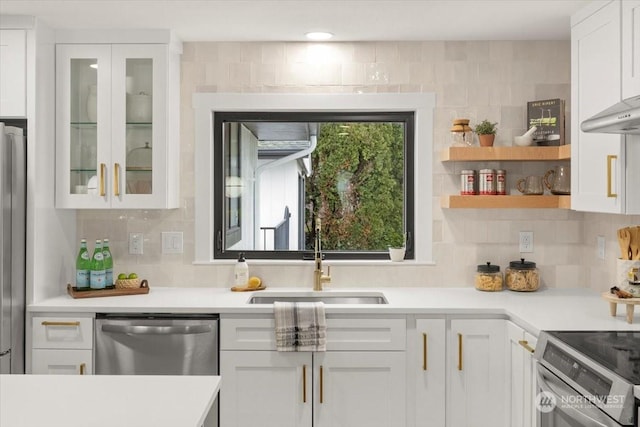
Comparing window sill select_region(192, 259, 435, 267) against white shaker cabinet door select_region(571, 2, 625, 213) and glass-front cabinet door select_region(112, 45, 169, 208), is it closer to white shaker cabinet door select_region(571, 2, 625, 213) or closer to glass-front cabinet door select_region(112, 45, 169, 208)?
glass-front cabinet door select_region(112, 45, 169, 208)

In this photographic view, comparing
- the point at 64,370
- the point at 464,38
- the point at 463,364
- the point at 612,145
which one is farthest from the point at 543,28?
the point at 64,370

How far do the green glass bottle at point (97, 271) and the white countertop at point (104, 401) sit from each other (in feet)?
4.76

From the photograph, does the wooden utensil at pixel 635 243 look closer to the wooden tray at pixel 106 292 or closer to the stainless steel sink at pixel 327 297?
the stainless steel sink at pixel 327 297

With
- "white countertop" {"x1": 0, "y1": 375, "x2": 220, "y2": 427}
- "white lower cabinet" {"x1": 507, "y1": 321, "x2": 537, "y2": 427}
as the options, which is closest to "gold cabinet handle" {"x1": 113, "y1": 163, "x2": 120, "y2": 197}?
"white countertop" {"x1": 0, "y1": 375, "x2": 220, "y2": 427}

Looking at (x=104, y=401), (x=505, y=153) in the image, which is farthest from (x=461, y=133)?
(x=104, y=401)

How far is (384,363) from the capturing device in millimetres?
2896

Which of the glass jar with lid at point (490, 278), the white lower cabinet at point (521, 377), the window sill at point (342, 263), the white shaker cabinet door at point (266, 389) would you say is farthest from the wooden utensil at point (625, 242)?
the white shaker cabinet door at point (266, 389)

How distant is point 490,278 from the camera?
10.9 ft

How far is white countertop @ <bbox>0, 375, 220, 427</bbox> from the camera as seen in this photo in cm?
142

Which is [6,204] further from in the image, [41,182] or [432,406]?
[432,406]

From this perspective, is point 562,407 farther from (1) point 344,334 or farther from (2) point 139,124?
(2) point 139,124

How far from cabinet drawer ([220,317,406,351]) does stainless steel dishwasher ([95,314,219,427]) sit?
9 cm

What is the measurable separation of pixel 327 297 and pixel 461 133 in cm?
120

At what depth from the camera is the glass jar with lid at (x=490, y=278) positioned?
10.9ft
